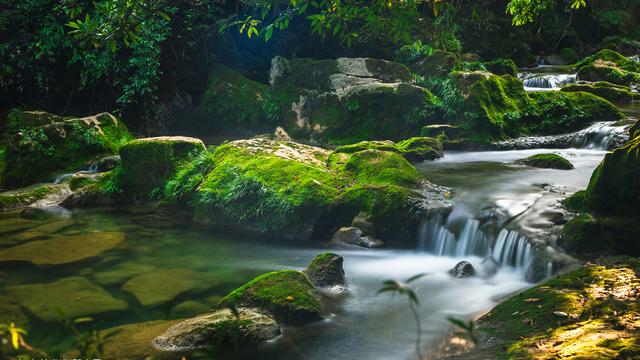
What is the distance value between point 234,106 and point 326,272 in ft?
34.3

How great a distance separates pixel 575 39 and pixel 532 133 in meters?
16.0

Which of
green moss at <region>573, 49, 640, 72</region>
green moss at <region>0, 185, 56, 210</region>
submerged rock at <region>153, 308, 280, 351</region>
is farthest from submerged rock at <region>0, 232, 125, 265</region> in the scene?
green moss at <region>573, 49, 640, 72</region>

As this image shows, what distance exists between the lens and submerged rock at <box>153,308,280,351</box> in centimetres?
494

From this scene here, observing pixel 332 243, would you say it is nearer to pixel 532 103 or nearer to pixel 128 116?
pixel 532 103

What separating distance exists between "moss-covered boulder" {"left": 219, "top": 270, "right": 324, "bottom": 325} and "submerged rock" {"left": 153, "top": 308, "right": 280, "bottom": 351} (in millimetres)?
235

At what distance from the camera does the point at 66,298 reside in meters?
6.27

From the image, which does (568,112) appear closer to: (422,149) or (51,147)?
(422,149)

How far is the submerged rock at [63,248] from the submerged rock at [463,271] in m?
4.88

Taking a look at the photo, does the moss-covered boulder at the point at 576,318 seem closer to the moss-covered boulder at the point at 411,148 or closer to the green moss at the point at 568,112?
the moss-covered boulder at the point at 411,148

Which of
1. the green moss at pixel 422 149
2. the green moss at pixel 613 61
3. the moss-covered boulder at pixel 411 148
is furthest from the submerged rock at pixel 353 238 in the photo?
the green moss at pixel 613 61

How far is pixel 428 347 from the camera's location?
5176mm

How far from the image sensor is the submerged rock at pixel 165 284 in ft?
20.7

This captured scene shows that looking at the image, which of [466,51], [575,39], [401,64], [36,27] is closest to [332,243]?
[401,64]

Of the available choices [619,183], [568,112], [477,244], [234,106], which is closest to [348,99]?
[234,106]
